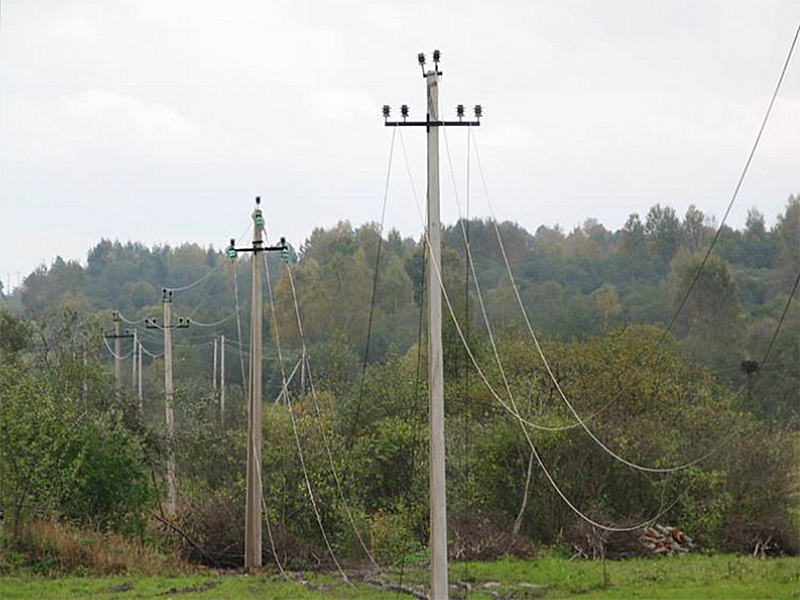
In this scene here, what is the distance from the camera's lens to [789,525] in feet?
99.3

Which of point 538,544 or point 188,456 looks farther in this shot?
point 188,456

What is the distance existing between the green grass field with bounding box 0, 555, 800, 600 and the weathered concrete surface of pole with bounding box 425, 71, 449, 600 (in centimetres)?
578

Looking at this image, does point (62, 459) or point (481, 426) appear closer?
point (62, 459)

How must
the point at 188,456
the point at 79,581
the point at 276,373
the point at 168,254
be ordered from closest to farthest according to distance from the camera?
the point at 79,581, the point at 188,456, the point at 276,373, the point at 168,254

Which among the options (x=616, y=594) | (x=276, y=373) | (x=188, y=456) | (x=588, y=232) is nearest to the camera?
(x=616, y=594)

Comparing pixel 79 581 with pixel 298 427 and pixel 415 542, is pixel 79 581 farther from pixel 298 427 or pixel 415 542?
pixel 298 427

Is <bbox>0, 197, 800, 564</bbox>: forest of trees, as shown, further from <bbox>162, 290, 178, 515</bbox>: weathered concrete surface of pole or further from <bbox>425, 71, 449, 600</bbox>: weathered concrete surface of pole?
<bbox>425, 71, 449, 600</bbox>: weathered concrete surface of pole

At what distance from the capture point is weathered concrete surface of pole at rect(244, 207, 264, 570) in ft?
79.6

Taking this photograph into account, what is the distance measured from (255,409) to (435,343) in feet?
30.8

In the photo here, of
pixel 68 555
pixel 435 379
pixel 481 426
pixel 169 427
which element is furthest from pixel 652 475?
pixel 435 379

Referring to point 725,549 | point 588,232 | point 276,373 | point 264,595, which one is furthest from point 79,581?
point 588,232

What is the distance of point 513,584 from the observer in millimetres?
23094

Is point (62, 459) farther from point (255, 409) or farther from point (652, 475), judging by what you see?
point (652, 475)

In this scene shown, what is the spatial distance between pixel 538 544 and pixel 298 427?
849cm
